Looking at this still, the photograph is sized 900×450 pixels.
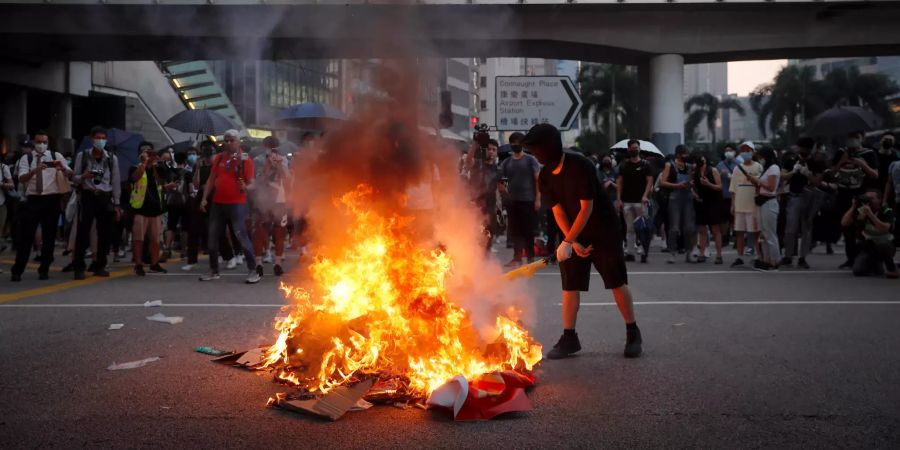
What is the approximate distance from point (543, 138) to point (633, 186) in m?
7.44

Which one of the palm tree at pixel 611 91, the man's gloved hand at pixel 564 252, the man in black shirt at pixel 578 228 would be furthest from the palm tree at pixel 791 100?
the man's gloved hand at pixel 564 252

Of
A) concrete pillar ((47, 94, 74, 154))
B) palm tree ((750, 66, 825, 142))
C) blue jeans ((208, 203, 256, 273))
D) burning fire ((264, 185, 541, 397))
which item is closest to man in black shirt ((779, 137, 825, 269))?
blue jeans ((208, 203, 256, 273))

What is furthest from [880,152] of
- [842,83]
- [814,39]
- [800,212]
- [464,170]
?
[842,83]

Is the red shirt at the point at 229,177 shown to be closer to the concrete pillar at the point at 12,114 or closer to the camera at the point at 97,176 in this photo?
the camera at the point at 97,176

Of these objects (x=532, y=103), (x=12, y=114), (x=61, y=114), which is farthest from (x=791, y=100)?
(x=532, y=103)

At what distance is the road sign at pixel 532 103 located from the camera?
1438 centimetres

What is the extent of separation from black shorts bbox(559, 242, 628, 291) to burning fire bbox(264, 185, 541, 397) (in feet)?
2.69

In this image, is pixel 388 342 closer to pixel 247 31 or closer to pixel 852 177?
pixel 247 31

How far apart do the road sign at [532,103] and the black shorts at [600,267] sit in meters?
8.34

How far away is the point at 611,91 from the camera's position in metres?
73.9

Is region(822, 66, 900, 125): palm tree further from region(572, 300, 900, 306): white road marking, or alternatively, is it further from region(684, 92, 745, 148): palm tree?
region(572, 300, 900, 306): white road marking

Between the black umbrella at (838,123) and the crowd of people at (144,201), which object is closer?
the crowd of people at (144,201)

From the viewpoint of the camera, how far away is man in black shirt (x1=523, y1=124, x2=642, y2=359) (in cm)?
604

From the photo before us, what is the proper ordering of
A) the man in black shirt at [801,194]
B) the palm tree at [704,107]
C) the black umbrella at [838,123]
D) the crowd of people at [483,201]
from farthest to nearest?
the palm tree at [704,107] < the black umbrella at [838,123] < the man in black shirt at [801,194] < the crowd of people at [483,201]
